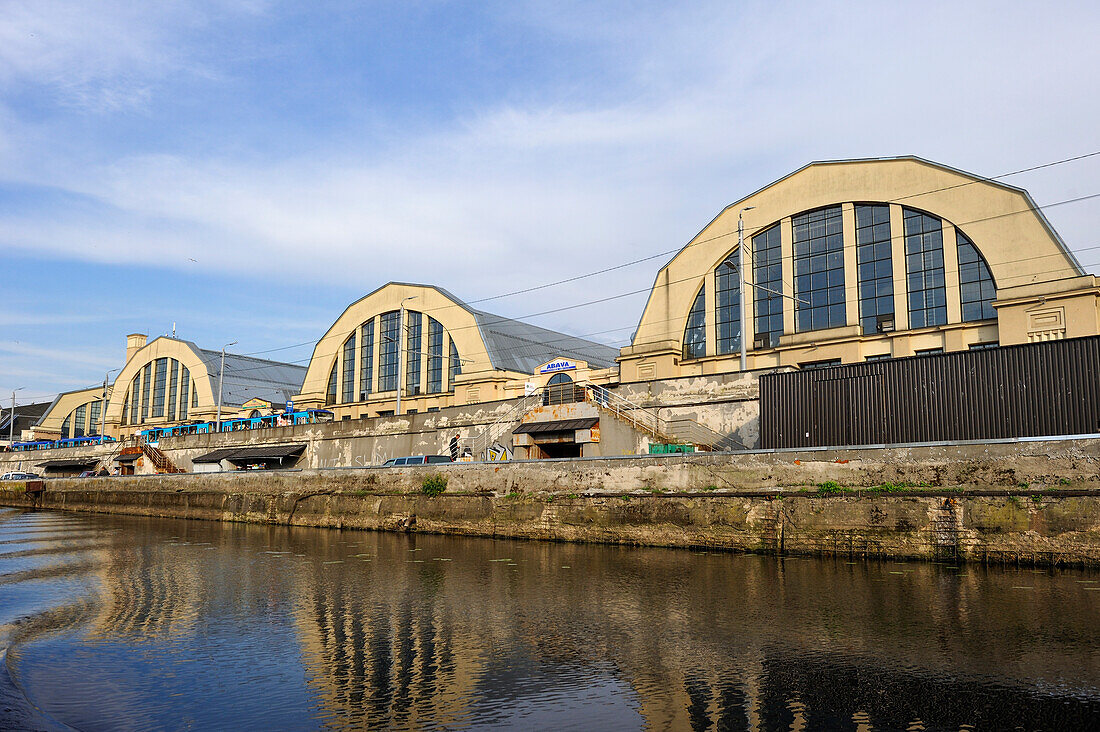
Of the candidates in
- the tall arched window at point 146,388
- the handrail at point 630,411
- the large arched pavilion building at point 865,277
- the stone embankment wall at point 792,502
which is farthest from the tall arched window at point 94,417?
the handrail at point 630,411

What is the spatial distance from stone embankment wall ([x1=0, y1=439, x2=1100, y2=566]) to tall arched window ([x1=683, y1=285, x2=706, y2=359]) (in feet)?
66.5

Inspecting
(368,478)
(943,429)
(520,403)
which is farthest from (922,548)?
(520,403)

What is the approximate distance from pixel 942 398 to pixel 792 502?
6.40 metres

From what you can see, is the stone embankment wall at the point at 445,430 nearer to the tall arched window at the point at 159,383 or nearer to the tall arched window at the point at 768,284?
the tall arched window at the point at 768,284

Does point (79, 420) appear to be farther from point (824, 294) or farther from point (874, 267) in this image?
point (874, 267)

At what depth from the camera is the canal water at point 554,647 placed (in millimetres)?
6918

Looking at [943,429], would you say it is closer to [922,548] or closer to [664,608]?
[922,548]

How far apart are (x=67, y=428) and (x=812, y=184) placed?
102m

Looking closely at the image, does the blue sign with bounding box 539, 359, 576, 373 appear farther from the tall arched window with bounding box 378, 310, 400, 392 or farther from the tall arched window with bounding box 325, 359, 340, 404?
the tall arched window with bounding box 325, 359, 340, 404

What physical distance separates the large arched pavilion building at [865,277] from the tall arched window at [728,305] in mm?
60

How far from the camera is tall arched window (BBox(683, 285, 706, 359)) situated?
4372cm

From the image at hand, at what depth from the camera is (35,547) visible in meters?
24.2

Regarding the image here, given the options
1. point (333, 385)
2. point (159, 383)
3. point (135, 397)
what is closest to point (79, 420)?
point (135, 397)

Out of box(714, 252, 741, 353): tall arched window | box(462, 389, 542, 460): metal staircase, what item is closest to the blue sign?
box(462, 389, 542, 460): metal staircase
